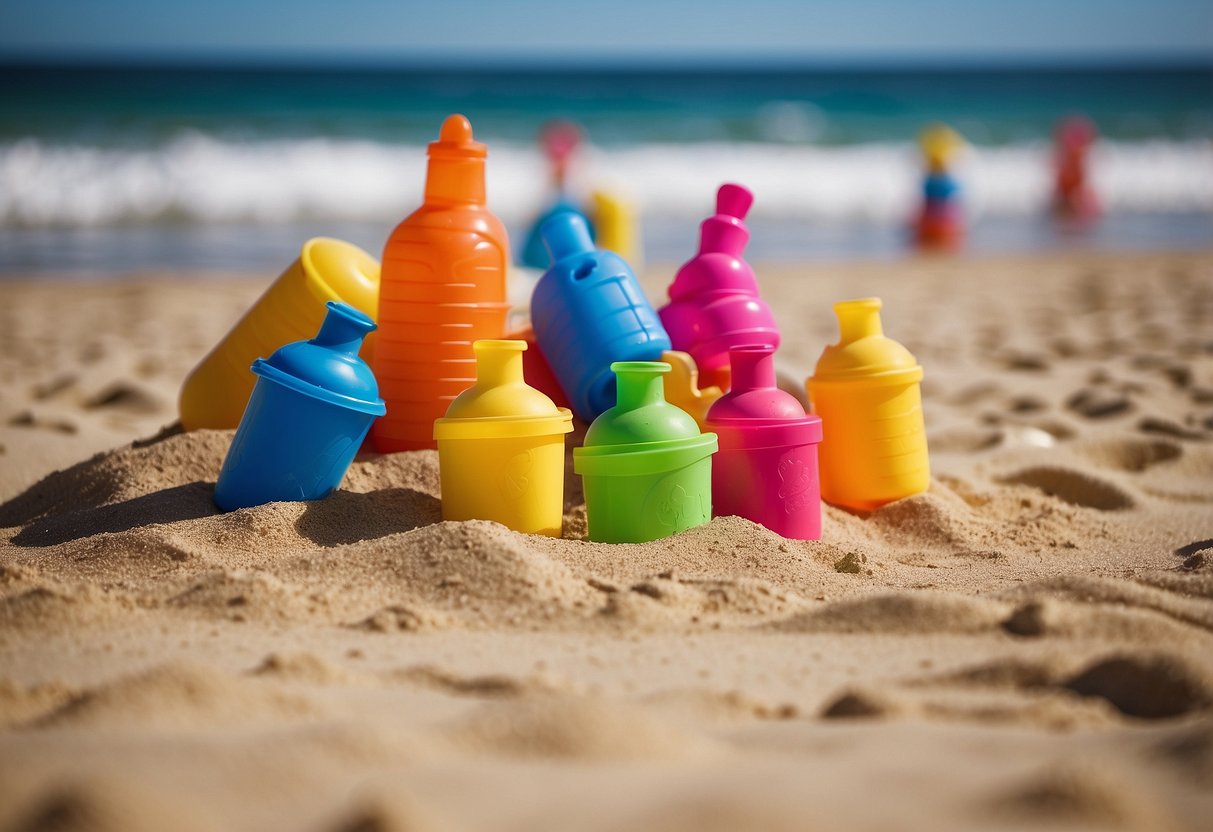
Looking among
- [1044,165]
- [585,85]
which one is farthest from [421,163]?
[585,85]

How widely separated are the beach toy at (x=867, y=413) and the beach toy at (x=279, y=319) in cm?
116

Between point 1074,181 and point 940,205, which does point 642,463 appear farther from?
point 1074,181

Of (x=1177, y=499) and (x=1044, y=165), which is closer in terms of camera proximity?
(x=1177, y=499)

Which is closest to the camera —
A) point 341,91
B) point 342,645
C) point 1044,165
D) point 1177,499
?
point 342,645

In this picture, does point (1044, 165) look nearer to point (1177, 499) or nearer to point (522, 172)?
point (522, 172)

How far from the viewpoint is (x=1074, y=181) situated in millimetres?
11594

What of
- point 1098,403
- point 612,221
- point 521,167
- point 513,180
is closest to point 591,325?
point 1098,403

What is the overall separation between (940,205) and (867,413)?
297 inches

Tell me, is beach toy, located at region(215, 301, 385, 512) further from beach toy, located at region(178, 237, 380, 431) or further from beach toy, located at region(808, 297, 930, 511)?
beach toy, located at region(808, 297, 930, 511)

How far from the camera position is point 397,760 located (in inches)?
53.1

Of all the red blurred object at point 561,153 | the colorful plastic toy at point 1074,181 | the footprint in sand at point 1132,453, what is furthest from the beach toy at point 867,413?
the colorful plastic toy at point 1074,181

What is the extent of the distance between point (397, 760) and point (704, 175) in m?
14.2

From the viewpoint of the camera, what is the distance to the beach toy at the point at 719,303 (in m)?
2.66

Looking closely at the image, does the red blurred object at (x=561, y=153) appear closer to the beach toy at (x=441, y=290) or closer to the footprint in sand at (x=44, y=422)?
the footprint in sand at (x=44, y=422)
